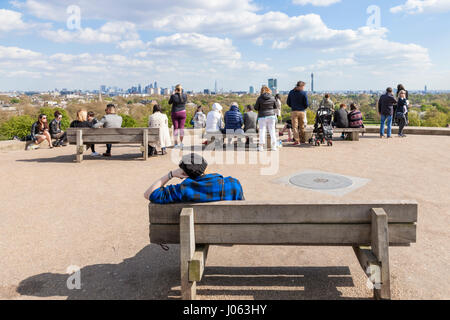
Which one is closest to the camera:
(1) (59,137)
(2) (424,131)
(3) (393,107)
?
(1) (59,137)

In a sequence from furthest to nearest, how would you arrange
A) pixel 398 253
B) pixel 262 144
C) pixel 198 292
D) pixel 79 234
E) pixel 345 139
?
pixel 345 139 → pixel 262 144 → pixel 79 234 → pixel 398 253 → pixel 198 292

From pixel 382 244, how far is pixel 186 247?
56.9 inches

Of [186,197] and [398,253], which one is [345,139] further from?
[186,197]

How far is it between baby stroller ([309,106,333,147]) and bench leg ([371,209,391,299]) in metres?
9.45

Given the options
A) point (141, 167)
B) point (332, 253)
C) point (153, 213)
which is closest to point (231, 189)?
point (153, 213)

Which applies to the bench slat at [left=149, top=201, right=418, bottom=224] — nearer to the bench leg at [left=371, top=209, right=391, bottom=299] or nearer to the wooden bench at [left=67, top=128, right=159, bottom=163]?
the bench leg at [left=371, top=209, right=391, bottom=299]

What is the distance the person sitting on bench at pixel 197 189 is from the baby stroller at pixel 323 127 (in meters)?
9.41

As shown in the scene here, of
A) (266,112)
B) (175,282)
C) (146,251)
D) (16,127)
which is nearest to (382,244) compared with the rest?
(175,282)

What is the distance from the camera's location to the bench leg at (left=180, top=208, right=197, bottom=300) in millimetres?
2785

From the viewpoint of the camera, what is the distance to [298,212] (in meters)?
2.82

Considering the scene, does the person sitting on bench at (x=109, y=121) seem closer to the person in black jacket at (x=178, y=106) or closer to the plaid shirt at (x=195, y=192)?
the person in black jacket at (x=178, y=106)

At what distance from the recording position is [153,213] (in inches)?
118

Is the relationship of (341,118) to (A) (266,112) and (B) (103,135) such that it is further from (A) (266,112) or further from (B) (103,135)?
(B) (103,135)
